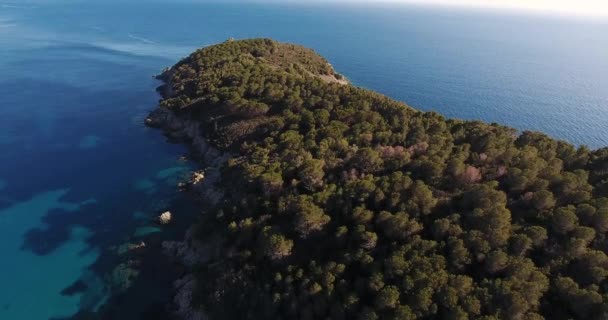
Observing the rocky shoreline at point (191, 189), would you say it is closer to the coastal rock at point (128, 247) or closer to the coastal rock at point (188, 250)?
the coastal rock at point (188, 250)

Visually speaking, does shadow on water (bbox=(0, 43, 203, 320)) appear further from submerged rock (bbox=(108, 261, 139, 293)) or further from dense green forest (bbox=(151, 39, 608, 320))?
dense green forest (bbox=(151, 39, 608, 320))

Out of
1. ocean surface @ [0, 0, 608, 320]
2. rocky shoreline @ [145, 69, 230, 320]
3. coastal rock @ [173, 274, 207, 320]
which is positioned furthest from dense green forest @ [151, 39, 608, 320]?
ocean surface @ [0, 0, 608, 320]

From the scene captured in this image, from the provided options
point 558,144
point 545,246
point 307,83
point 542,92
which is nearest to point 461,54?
→ point 542,92

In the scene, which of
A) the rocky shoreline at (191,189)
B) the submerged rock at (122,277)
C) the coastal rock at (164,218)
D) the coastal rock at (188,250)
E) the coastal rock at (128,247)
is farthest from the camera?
the coastal rock at (164,218)

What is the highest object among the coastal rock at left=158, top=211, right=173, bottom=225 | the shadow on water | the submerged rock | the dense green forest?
the dense green forest

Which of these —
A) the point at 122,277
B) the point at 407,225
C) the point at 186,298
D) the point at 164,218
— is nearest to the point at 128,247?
the point at 122,277

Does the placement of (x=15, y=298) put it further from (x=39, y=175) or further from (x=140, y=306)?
(x=39, y=175)

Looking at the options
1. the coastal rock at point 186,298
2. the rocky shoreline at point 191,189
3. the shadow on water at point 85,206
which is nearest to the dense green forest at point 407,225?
the coastal rock at point 186,298
